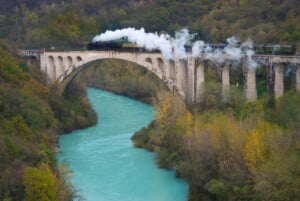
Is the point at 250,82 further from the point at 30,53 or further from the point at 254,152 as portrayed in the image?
the point at 30,53

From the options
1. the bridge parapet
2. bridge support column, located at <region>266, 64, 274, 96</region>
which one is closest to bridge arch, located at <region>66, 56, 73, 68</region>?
the bridge parapet

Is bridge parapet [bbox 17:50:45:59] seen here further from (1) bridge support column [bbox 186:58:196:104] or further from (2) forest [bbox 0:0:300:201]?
(1) bridge support column [bbox 186:58:196:104]

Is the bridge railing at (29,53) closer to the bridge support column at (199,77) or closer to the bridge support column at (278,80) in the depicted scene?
the bridge support column at (199,77)

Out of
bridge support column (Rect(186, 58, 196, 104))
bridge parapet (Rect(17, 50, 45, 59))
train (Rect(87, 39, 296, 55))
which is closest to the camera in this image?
train (Rect(87, 39, 296, 55))

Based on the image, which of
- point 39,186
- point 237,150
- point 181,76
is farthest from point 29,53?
point 39,186

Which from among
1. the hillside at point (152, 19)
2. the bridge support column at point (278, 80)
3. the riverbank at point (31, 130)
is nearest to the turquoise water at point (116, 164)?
the riverbank at point (31, 130)

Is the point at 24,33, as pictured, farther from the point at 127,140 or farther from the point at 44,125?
the point at 44,125
